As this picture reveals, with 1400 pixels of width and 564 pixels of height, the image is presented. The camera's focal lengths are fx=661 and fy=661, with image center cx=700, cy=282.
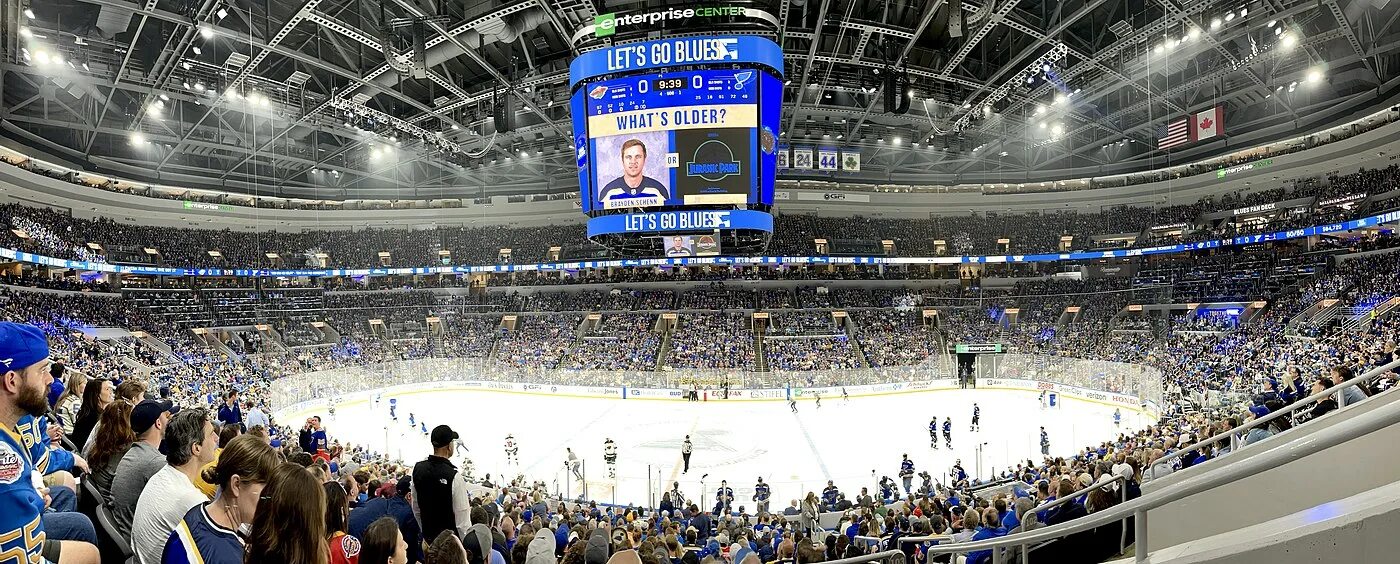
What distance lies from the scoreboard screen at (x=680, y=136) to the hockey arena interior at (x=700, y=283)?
9 centimetres

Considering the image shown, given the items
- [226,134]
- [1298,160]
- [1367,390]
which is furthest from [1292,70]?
[226,134]

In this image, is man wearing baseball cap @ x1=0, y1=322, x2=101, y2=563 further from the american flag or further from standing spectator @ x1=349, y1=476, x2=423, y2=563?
the american flag

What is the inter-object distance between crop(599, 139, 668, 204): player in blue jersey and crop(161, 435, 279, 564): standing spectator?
1455cm

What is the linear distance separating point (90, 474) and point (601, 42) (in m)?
17.7

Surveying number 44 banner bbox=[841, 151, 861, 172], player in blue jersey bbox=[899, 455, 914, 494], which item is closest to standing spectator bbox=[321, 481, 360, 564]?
player in blue jersey bbox=[899, 455, 914, 494]

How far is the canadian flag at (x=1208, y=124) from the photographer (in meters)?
23.7

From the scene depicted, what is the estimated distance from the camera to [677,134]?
1627 centimetres

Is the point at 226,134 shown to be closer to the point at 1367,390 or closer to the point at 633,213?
the point at 633,213

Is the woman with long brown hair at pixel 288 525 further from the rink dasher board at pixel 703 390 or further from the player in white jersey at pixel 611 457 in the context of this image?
the rink dasher board at pixel 703 390

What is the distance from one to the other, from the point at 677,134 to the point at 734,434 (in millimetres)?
10845

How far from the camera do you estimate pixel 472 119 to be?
1128 inches

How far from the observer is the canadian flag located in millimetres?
23672

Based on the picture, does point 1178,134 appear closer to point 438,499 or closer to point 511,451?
point 511,451

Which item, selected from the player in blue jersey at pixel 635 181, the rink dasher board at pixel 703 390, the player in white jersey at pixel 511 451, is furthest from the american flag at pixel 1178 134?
the player in white jersey at pixel 511 451
